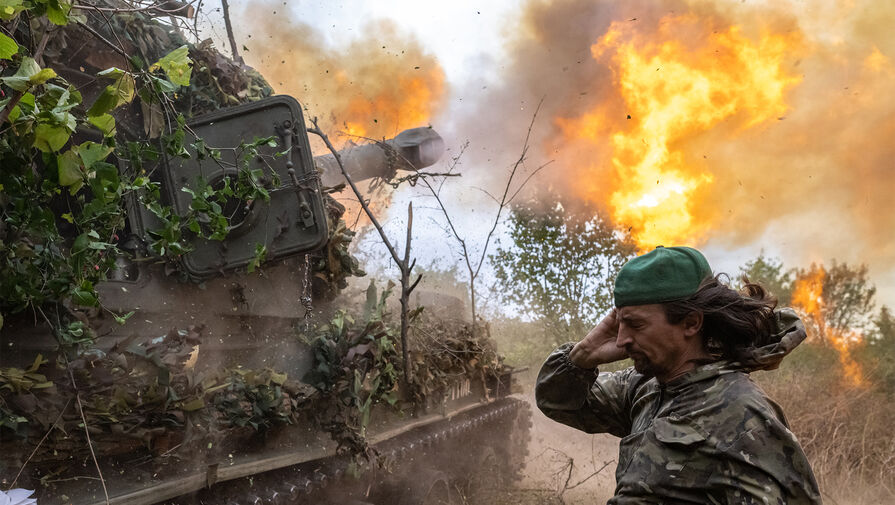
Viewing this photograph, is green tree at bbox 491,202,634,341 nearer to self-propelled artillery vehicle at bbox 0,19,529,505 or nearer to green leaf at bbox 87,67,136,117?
self-propelled artillery vehicle at bbox 0,19,529,505

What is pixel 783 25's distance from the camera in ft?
35.0

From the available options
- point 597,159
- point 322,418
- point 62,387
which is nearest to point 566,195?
point 597,159

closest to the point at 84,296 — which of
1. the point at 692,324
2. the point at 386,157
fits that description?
the point at 692,324

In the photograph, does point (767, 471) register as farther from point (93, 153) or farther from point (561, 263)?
point (561, 263)

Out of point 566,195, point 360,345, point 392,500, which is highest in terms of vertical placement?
point 566,195

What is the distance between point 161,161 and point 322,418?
89.2 inches

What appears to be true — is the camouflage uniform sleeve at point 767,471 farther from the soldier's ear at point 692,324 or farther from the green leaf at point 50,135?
the green leaf at point 50,135

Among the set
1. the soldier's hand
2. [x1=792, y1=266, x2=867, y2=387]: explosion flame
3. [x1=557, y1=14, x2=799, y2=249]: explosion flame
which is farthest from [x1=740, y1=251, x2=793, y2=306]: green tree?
the soldier's hand

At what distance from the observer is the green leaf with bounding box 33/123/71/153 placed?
270 centimetres

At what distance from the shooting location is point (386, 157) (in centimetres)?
775

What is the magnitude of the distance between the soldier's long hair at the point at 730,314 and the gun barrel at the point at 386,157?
18.9ft

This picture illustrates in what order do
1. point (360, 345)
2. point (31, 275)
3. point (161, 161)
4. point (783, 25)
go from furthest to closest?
point (783, 25)
point (360, 345)
point (161, 161)
point (31, 275)

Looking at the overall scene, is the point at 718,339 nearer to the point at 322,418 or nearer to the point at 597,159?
the point at 322,418

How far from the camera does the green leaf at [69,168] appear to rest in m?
2.87
